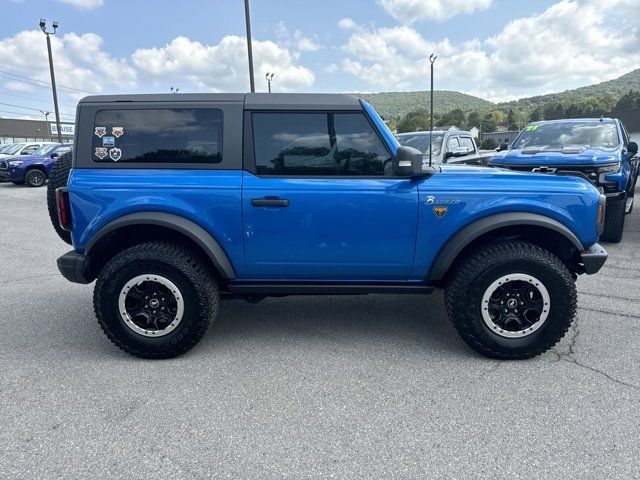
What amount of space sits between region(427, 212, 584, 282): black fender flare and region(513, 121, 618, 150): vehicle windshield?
466 centimetres

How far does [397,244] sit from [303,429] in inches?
55.3

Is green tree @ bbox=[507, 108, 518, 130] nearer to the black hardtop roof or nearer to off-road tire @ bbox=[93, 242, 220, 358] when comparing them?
the black hardtop roof

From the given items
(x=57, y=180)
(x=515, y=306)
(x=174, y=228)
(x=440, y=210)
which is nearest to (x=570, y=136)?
(x=515, y=306)

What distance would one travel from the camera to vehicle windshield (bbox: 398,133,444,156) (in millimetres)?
8688

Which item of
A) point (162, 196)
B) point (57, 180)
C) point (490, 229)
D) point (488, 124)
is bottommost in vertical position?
point (490, 229)

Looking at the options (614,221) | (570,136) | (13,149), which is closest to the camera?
(614,221)

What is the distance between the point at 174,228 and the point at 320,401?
1533 millimetres

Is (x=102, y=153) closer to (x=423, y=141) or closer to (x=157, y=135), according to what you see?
(x=157, y=135)

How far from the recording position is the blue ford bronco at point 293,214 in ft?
9.94

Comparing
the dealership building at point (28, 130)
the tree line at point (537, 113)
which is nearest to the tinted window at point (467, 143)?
the tree line at point (537, 113)

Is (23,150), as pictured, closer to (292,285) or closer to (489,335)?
(292,285)

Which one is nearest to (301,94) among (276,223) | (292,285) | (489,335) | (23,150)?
(276,223)

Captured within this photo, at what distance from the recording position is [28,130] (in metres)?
62.7

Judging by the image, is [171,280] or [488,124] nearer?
[171,280]
